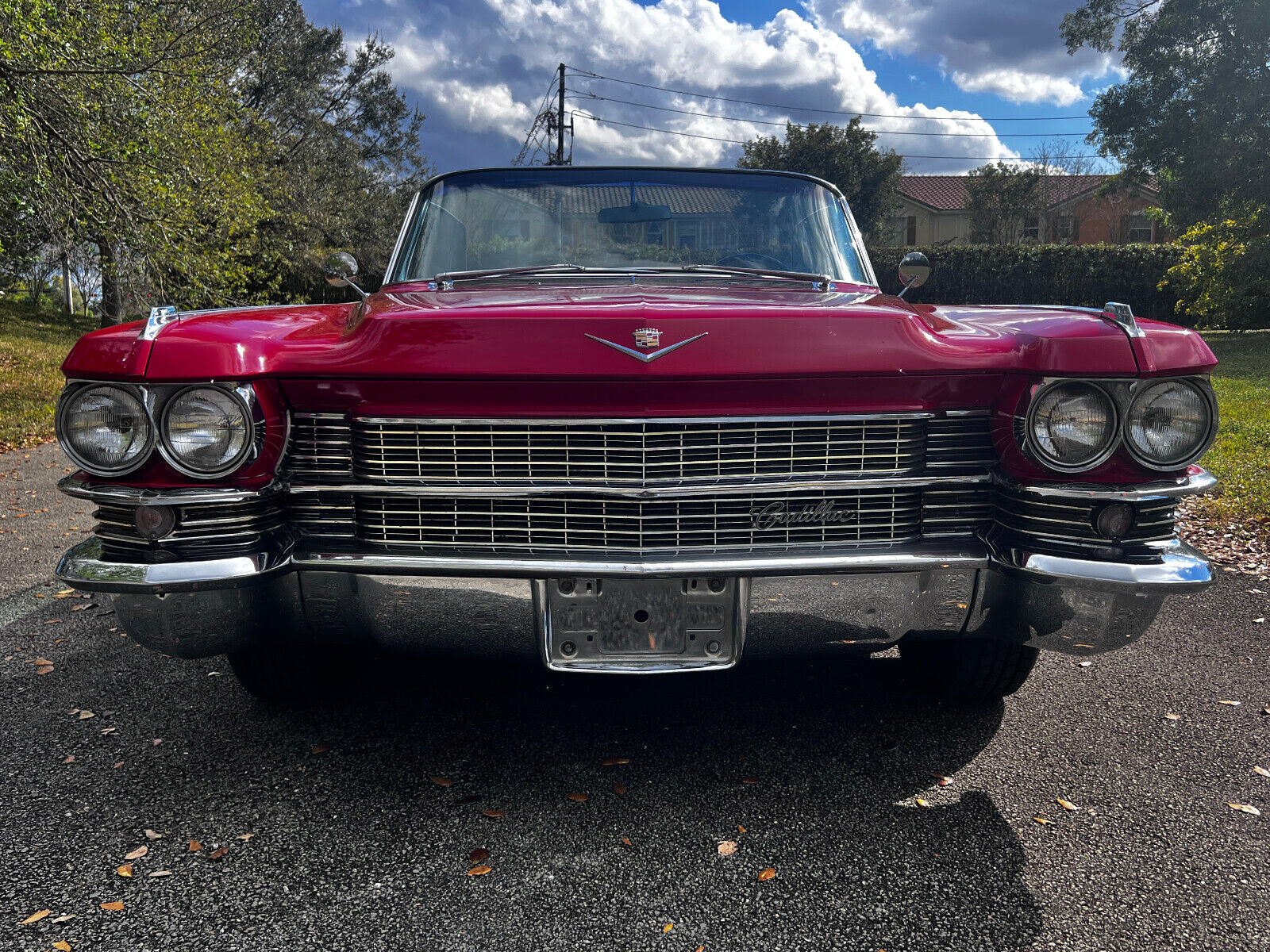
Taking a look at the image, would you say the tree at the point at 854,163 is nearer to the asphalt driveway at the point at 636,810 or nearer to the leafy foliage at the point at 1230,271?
the leafy foliage at the point at 1230,271

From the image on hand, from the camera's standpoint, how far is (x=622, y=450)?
6.96 ft

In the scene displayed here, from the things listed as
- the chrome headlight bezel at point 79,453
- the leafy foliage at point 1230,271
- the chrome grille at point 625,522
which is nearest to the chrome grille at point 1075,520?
the chrome grille at point 625,522

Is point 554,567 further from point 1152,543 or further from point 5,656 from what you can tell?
point 5,656

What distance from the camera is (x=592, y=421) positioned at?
2107 mm

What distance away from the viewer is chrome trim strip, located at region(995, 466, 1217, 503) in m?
2.08

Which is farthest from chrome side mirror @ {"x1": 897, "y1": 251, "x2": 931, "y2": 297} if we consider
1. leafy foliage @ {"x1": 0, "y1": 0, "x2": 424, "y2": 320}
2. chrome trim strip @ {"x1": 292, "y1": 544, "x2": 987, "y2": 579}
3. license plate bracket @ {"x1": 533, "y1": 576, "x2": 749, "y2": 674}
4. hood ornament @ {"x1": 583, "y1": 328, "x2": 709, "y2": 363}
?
leafy foliage @ {"x1": 0, "y1": 0, "x2": 424, "y2": 320}

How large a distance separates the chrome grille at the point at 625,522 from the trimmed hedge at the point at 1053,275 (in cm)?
2385

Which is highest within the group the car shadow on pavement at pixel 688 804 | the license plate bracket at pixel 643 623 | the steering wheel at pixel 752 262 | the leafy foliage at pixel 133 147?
the leafy foliage at pixel 133 147

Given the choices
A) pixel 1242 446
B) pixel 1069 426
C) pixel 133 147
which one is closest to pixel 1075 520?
pixel 1069 426

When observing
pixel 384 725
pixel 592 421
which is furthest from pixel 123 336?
pixel 384 725

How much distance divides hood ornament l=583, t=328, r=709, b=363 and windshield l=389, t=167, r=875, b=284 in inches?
41.7

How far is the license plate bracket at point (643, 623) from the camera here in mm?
2125

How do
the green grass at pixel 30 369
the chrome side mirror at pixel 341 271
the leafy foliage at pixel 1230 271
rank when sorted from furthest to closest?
the leafy foliage at pixel 1230 271 → the green grass at pixel 30 369 → the chrome side mirror at pixel 341 271

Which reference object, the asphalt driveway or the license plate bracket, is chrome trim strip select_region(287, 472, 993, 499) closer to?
the license plate bracket
